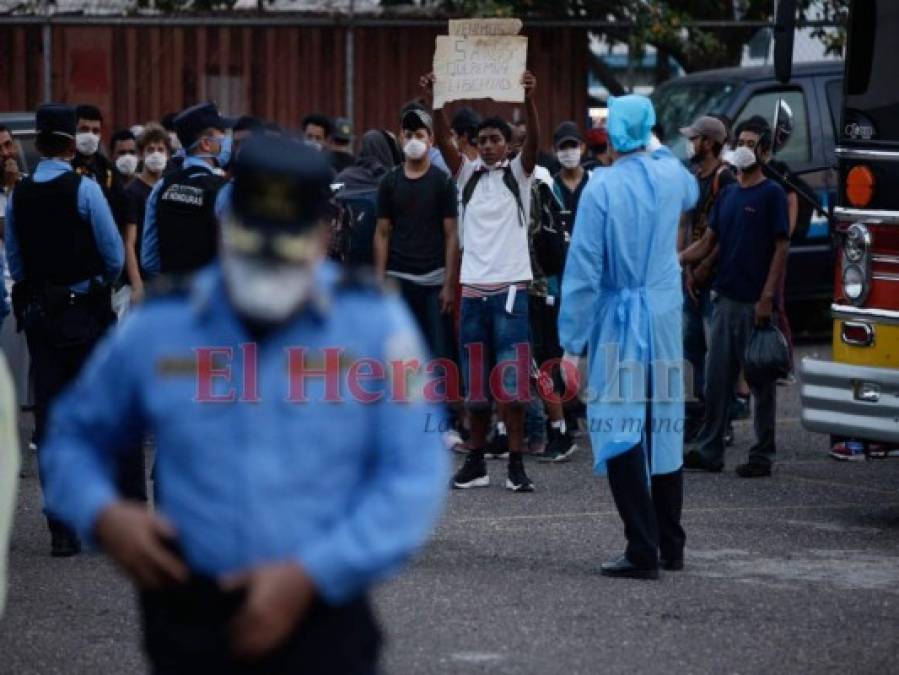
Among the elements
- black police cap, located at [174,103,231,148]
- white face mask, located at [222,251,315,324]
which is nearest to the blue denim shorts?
black police cap, located at [174,103,231,148]

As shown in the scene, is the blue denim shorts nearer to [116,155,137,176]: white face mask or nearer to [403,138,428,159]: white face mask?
[403,138,428,159]: white face mask

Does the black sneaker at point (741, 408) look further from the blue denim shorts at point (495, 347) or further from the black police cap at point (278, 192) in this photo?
the black police cap at point (278, 192)

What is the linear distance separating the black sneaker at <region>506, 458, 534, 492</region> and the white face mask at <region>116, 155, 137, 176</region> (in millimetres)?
4387

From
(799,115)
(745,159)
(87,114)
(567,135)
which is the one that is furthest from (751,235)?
(799,115)

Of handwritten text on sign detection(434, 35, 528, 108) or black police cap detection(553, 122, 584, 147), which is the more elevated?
handwritten text on sign detection(434, 35, 528, 108)

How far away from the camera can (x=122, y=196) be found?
9.60 metres

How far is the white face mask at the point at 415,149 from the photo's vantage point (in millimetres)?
10695

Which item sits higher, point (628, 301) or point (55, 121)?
point (55, 121)

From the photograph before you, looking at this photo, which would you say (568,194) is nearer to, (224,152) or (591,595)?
(224,152)

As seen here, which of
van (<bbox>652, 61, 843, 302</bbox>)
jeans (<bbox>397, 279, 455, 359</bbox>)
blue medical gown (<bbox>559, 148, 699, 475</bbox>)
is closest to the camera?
blue medical gown (<bbox>559, 148, 699, 475</bbox>)

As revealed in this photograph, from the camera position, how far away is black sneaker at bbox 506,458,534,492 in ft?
32.6

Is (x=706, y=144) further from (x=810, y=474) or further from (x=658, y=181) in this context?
(x=658, y=181)

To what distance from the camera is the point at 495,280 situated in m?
10.2

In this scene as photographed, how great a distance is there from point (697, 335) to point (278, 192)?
28.0 ft
